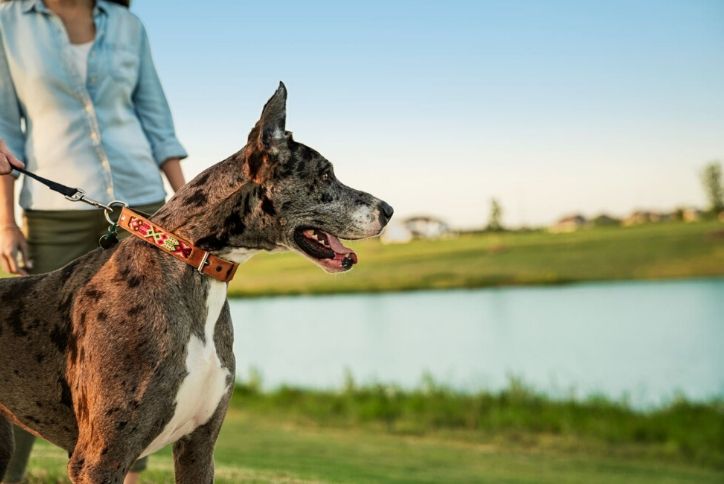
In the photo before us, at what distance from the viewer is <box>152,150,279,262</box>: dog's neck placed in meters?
3.00

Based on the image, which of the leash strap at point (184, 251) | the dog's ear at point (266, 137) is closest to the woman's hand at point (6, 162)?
the leash strap at point (184, 251)

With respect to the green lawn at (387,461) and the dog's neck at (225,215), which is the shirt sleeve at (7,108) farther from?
the green lawn at (387,461)

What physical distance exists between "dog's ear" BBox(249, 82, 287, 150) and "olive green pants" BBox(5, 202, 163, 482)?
62.8 inches

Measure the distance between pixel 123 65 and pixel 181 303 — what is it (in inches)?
72.3

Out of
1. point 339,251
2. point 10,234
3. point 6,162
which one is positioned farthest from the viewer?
point 10,234

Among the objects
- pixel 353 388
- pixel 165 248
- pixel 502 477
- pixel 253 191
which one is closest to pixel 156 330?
pixel 165 248

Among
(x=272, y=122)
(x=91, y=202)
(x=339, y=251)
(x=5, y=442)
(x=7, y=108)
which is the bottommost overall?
(x=5, y=442)

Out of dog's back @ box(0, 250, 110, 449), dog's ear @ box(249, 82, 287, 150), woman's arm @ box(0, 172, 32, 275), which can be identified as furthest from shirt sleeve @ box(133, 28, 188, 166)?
dog's ear @ box(249, 82, 287, 150)

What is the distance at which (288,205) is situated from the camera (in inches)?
118

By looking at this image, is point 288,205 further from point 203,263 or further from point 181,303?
point 181,303

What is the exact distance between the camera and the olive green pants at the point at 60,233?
14.3 ft

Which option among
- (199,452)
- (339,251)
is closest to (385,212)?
(339,251)

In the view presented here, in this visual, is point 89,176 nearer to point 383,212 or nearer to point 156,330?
point 156,330

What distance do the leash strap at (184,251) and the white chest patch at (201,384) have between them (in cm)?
5
